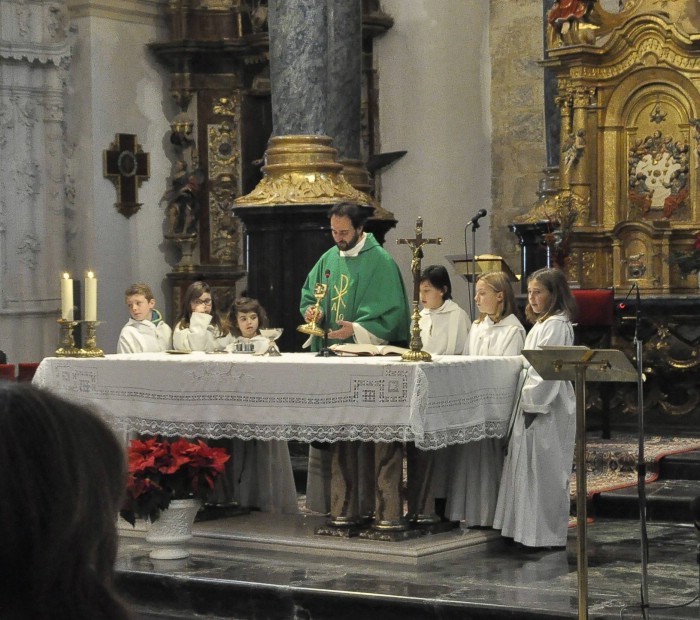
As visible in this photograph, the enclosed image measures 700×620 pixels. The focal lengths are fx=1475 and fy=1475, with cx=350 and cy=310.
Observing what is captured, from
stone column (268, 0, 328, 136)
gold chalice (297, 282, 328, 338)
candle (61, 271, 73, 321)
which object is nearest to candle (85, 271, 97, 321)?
candle (61, 271, 73, 321)

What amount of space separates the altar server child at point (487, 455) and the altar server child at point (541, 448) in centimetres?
16

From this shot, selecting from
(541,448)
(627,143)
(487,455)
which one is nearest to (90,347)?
(487,455)

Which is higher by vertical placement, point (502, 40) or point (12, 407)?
point (502, 40)

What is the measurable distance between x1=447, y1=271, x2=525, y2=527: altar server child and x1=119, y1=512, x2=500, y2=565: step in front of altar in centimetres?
12

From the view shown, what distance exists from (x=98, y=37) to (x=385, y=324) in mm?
8388

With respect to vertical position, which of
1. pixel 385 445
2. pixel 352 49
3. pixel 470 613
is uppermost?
pixel 352 49

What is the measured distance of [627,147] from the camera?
13.2 meters

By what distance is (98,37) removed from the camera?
15711 mm

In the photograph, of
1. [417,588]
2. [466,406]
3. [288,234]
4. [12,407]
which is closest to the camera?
[12,407]

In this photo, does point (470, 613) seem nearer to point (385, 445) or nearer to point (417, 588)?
point (417, 588)

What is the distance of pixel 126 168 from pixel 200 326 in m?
6.82

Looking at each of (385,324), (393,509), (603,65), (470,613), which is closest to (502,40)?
(603,65)

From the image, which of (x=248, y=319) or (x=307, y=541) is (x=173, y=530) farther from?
(x=248, y=319)

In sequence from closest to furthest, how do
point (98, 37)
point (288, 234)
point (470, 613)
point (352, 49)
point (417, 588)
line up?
point (470, 613) < point (417, 588) < point (288, 234) < point (352, 49) < point (98, 37)
